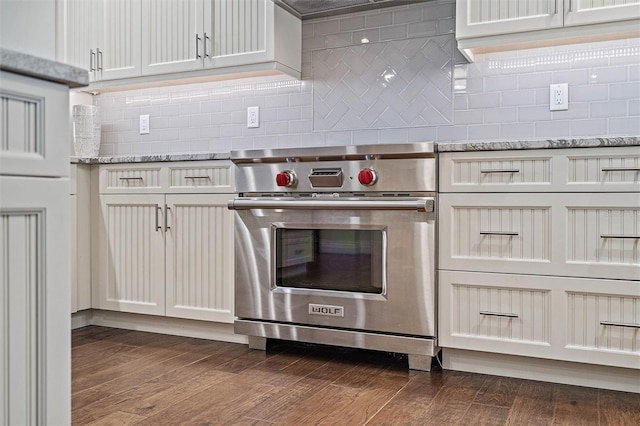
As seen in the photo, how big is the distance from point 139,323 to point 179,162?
0.91 m

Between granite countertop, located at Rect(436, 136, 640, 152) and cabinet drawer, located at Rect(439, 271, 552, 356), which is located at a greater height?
granite countertop, located at Rect(436, 136, 640, 152)

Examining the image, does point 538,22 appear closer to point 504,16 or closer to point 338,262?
point 504,16

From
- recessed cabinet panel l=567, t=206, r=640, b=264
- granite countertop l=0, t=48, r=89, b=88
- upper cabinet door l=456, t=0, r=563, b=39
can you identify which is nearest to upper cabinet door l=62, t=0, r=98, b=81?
upper cabinet door l=456, t=0, r=563, b=39

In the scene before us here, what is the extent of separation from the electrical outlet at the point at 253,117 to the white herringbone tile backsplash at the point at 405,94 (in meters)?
0.03

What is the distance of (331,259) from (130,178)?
1210mm

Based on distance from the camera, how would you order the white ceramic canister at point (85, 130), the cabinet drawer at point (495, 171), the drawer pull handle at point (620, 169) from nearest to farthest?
the drawer pull handle at point (620, 169), the cabinet drawer at point (495, 171), the white ceramic canister at point (85, 130)

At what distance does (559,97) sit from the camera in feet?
8.32

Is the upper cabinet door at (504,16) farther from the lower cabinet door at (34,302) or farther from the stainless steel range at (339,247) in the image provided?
the lower cabinet door at (34,302)

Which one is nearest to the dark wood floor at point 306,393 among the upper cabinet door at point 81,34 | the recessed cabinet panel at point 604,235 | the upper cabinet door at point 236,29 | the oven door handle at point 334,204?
the recessed cabinet panel at point 604,235

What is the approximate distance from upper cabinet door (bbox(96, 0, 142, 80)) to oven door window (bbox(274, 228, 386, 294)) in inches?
56.2

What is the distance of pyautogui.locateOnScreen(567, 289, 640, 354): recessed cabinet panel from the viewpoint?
1966mm

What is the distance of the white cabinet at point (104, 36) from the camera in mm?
3164

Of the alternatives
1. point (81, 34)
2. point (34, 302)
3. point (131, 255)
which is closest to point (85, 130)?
point (81, 34)

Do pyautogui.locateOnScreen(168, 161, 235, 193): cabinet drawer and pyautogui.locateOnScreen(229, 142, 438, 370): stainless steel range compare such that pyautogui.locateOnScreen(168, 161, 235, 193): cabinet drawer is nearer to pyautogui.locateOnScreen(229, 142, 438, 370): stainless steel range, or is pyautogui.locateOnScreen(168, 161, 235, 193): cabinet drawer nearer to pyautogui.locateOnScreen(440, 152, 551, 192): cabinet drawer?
pyautogui.locateOnScreen(229, 142, 438, 370): stainless steel range
